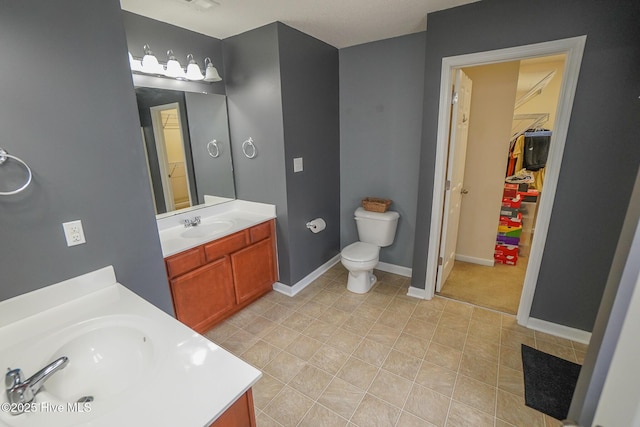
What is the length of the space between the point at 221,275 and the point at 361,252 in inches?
52.1

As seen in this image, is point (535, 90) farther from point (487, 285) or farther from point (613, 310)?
point (613, 310)

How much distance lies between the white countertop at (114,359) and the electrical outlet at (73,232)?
177 millimetres

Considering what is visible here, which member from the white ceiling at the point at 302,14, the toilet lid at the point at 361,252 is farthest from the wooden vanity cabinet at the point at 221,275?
the white ceiling at the point at 302,14

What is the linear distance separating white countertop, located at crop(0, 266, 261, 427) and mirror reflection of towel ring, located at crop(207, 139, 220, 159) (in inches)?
61.8

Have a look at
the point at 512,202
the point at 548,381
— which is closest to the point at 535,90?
the point at 512,202

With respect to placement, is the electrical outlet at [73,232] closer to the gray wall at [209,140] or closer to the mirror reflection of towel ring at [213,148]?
the gray wall at [209,140]

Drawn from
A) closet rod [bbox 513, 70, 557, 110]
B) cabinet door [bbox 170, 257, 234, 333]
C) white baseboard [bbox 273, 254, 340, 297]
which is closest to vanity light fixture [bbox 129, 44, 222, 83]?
cabinet door [bbox 170, 257, 234, 333]

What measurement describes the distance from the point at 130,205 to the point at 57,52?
73 cm

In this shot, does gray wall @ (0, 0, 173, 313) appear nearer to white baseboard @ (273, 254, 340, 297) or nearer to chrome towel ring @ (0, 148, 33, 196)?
chrome towel ring @ (0, 148, 33, 196)

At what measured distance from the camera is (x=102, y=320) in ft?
4.04

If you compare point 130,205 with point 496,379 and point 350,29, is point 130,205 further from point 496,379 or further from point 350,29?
point 496,379

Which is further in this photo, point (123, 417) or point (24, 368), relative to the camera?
point (24, 368)

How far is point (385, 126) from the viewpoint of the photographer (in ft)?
9.89

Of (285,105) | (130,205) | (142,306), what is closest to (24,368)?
(142,306)
